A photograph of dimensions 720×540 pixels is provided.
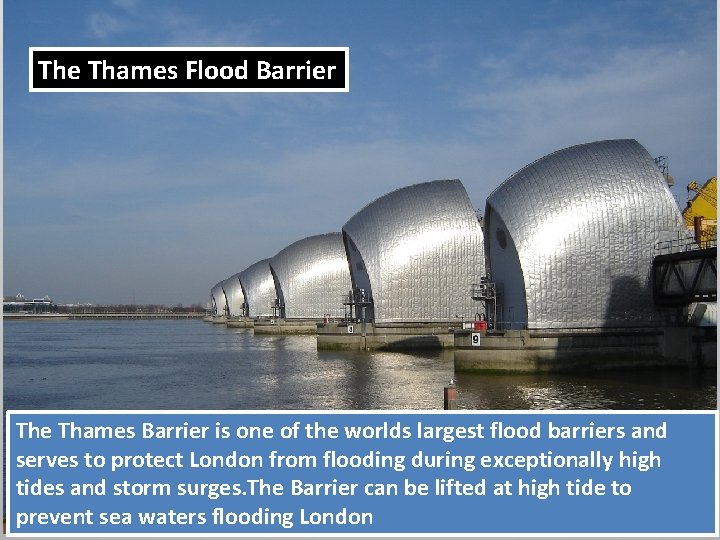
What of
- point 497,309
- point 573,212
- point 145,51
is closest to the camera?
point 145,51

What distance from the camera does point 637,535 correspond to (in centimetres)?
1030

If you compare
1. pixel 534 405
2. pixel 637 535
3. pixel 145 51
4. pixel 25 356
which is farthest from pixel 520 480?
pixel 25 356

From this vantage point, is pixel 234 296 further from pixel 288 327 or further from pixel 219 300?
pixel 288 327

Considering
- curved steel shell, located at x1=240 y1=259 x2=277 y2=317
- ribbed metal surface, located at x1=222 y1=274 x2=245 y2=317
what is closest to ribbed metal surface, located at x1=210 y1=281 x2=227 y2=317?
ribbed metal surface, located at x1=222 y1=274 x2=245 y2=317

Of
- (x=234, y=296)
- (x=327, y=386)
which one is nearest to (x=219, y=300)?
(x=234, y=296)

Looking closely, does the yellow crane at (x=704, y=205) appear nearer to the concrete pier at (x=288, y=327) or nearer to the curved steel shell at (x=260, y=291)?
the concrete pier at (x=288, y=327)

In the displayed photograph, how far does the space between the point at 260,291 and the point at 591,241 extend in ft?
289

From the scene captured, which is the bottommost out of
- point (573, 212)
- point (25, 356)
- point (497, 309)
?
point (25, 356)

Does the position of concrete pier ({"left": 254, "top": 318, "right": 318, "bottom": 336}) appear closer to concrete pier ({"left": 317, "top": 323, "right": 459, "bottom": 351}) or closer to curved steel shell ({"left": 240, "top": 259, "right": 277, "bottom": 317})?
curved steel shell ({"left": 240, "top": 259, "right": 277, "bottom": 317})

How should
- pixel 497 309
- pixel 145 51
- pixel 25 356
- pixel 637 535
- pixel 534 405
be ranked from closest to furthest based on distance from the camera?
1. pixel 637 535
2. pixel 145 51
3. pixel 534 405
4. pixel 497 309
5. pixel 25 356

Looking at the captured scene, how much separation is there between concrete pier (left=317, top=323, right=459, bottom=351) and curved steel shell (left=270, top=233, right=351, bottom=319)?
32514mm

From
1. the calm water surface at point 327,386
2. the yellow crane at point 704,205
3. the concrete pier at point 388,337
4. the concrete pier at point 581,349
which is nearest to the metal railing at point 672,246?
the concrete pier at point 581,349

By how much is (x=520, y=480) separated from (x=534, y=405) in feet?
51.2

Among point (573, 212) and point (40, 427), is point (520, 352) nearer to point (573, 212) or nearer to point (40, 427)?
point (573, 212)
